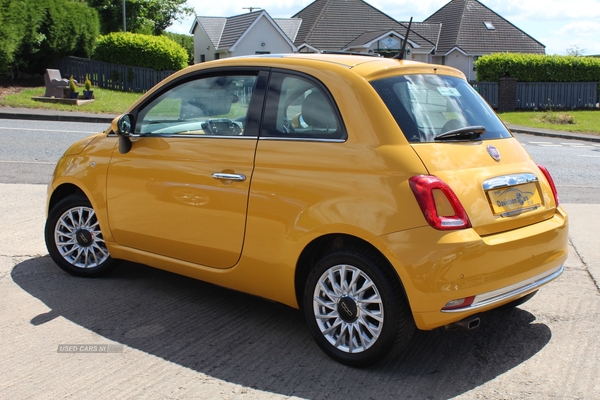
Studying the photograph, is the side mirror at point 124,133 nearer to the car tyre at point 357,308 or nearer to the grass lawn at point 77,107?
the car tyre at point 357,308

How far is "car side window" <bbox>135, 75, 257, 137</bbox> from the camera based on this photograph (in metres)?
4.61

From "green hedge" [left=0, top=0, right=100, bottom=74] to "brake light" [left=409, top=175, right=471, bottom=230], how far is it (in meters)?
22.5

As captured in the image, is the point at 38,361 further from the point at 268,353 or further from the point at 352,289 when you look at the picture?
the point at 352,289

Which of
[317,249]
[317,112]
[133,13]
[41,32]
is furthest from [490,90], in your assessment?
[133,13]

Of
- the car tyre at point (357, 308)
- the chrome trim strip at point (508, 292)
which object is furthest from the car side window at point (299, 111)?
the chrome trim strip at point (508, 292)

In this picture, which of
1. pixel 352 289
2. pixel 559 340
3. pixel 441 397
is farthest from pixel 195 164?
pixel 559 340

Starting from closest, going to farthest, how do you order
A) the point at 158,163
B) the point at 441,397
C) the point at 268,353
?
the point at 441,397
the point at 268,353
the point at 158,163

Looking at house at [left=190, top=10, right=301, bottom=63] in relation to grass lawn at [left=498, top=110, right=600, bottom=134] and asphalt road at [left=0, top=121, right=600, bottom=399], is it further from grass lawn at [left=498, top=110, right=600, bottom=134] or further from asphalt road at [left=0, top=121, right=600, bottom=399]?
asphalt road at [left=0, top=121, right=600, bottom=399]

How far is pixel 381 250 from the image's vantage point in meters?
3.73

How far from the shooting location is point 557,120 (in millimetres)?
26875

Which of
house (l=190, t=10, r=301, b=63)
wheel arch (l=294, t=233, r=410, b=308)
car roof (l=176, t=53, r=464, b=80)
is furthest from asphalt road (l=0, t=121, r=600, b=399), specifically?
house (l=190, t=10, r=301, b=63)

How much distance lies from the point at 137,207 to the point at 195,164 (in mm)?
674

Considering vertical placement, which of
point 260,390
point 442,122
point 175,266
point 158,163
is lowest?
point 260,390

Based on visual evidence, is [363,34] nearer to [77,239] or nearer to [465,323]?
[77,239]
